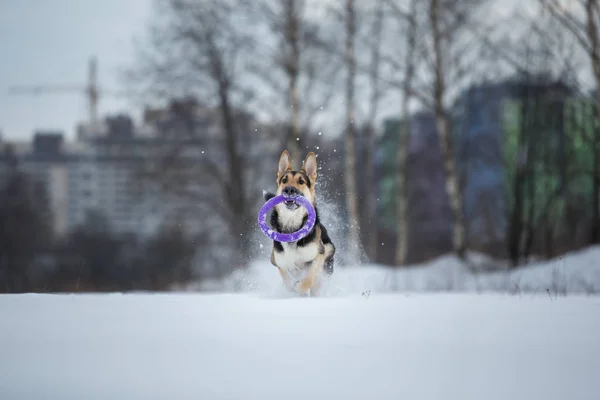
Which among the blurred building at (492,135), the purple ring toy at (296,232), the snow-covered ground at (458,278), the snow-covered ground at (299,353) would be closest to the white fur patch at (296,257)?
the purple ring toy at (296,232)

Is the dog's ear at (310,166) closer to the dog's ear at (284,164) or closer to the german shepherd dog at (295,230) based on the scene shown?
the german shepherd dog at (295,230)

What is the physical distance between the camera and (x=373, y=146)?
21359 mm

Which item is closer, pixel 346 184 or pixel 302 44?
pixel 302 44

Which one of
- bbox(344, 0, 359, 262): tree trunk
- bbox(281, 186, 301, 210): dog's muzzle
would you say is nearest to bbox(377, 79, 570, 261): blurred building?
bbox(344, 0, 359, 262): tree trunk

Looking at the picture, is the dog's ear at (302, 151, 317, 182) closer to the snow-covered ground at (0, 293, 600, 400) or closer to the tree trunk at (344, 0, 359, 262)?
the snow-covered ground at (0, 293, 600, 400)

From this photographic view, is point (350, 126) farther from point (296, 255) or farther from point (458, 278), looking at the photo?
point (296, 255)

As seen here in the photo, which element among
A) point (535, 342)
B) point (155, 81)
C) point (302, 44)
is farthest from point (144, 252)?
point (535, 342)

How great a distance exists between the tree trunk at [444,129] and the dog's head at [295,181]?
368 inches

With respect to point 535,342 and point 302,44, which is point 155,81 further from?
point 535,342

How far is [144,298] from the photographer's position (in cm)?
641

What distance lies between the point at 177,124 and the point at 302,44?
15.4ft

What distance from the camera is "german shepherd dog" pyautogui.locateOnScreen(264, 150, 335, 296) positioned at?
646 cm

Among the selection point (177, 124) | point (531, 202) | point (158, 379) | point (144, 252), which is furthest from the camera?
point (144, 252)

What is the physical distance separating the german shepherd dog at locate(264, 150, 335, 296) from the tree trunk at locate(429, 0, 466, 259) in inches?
367
